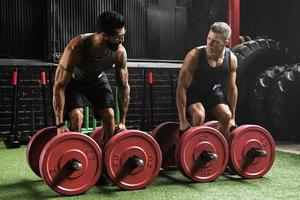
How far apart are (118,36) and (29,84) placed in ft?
9.25

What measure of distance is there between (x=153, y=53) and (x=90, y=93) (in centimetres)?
306

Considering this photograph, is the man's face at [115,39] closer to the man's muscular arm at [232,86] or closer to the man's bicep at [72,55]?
the man's bicep at [72,55]

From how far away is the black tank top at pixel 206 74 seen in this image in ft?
10.4

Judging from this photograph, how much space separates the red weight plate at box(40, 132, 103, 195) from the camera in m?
2.70

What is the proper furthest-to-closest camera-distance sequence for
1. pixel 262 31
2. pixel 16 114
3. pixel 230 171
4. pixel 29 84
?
1. pixel 262 31
2. pixel 29 84
3. pixel 16 114
4. pixel 230 171

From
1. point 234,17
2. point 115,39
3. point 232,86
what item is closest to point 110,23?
point 115,39

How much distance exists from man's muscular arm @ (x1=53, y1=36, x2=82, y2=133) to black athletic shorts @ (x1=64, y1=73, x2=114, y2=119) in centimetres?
12

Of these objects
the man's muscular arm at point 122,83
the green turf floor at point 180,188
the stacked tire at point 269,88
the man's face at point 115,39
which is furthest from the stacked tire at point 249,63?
the man's face at point 115,39

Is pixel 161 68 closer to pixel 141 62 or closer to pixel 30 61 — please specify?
pixel 141 62

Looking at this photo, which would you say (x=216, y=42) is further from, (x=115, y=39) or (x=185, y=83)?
(x=115, y=39)

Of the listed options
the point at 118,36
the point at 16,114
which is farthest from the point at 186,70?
the point at 16,114

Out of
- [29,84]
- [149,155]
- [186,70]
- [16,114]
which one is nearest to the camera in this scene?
[149,155]

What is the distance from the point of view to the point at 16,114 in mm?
4824

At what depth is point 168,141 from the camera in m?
3.56
